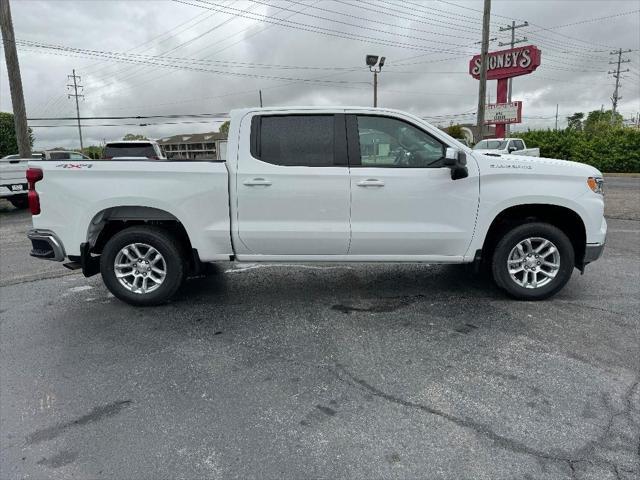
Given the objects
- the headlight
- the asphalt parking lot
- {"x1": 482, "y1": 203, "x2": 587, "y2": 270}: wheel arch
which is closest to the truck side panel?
the asphalt parking lot

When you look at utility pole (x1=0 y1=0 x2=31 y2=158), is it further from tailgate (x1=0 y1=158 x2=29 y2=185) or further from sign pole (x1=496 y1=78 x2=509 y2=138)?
sign pole (x1=496 y1=78 x2=509 y2=138)

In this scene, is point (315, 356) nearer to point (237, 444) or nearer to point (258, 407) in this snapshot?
point (258, 407)

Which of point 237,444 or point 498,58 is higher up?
point 498,58

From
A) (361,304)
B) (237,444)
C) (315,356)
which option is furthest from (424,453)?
(361,304)

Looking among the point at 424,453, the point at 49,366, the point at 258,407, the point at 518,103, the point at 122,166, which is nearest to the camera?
the point at 424,453

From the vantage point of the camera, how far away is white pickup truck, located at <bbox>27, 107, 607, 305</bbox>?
4336 millimetres

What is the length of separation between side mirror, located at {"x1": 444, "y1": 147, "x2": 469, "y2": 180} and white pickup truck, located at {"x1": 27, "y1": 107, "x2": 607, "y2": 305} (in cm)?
1

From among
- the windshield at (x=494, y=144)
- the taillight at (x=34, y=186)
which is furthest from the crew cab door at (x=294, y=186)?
the windshield at (x=494, y=144)

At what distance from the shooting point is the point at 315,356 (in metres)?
3.54

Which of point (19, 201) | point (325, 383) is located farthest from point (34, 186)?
point (19, 201)

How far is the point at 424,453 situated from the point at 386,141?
2.94 m

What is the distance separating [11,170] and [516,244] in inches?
504

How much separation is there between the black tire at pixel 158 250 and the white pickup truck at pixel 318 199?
1cm

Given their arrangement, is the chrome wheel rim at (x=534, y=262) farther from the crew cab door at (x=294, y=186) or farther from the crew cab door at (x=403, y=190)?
the crew cab door at (x=294, y=186)
